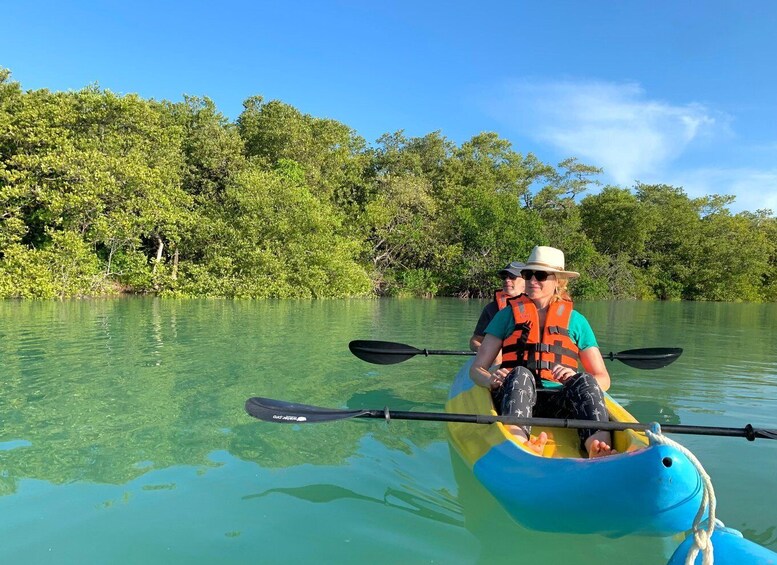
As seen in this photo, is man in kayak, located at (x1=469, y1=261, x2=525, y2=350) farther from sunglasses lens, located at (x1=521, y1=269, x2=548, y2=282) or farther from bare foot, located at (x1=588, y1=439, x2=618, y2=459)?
bare foot, located at (x1=588, y1=439, x2=618, y2=459)

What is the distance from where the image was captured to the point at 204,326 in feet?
33.6

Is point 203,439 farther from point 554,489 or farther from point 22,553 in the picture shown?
point 554,489

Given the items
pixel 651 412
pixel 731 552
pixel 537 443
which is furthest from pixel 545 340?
pixel 651 412

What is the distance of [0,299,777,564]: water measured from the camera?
7.90 feet

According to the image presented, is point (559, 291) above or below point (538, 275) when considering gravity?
below

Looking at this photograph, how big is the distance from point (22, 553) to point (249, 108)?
90.6 feet

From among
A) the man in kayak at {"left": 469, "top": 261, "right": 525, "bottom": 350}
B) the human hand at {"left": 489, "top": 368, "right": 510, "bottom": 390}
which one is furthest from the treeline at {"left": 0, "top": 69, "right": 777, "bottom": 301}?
the human hand at {"left": 489, "top": 368, "right": 510, "bottom": 390}

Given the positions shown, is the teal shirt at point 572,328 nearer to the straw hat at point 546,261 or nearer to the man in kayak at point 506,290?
the straw hat at point 546,261

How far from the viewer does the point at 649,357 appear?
16.9 ft

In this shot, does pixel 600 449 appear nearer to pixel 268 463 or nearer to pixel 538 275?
pixel 538 275

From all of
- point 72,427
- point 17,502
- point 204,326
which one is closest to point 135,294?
point 204,326

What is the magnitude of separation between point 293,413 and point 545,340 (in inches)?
59.6

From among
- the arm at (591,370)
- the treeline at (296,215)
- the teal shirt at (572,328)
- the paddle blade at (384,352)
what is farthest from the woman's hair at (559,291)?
the treeline at (296,215)

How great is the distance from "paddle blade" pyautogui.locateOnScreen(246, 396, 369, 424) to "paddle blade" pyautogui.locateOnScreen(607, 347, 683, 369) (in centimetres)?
325
